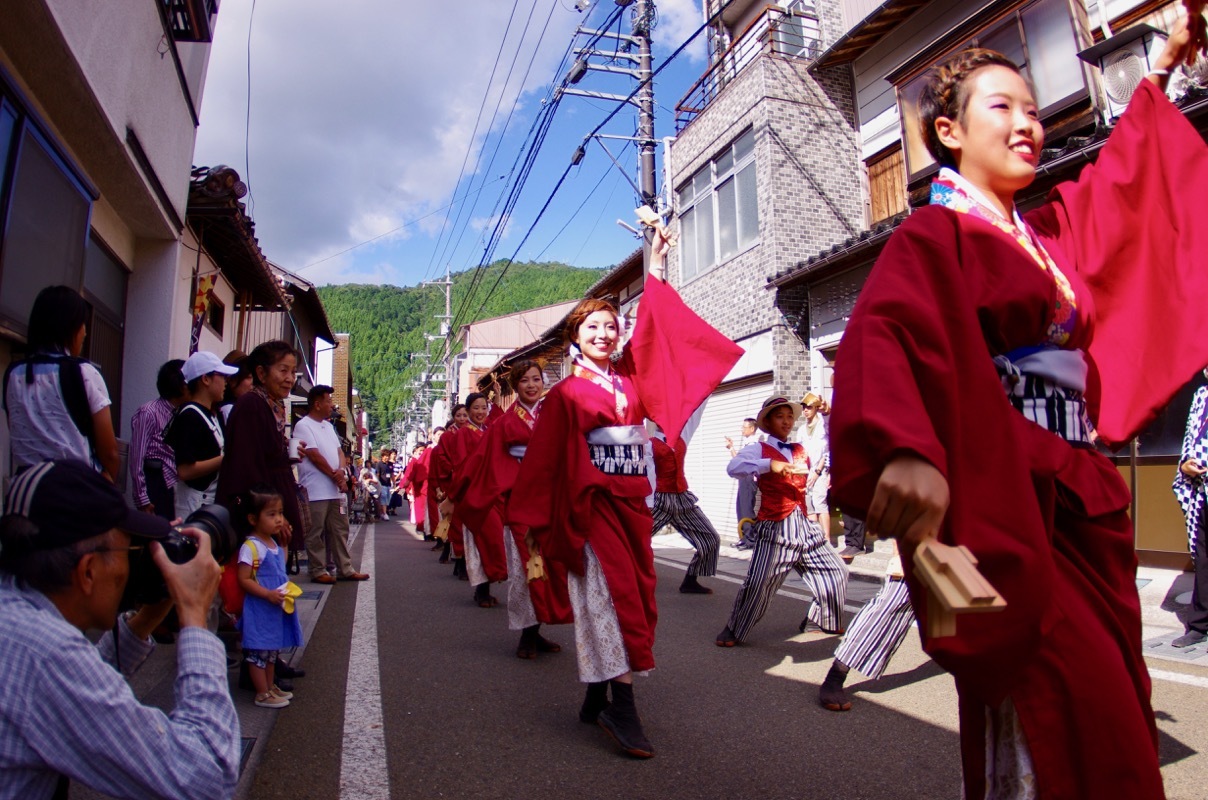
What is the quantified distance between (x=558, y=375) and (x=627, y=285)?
853 centimetres

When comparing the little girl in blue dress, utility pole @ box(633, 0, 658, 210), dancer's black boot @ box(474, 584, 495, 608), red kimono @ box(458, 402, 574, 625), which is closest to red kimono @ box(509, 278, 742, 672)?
the little girl in blue dress

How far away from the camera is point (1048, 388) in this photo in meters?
1.81

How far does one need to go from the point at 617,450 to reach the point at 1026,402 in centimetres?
223

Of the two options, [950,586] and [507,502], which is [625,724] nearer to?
[507,502]

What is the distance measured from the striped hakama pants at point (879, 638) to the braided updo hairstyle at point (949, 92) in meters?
2.20

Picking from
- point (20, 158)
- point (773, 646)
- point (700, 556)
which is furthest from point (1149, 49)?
point (20, 158)

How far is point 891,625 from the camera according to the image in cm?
375

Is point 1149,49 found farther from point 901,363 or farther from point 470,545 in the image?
point 901,363

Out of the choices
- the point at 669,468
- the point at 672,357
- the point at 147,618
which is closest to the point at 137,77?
the point at 672,357

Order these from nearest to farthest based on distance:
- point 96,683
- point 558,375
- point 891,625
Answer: point 96,683, point 891,625, point 558,375

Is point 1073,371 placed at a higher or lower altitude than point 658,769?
higher

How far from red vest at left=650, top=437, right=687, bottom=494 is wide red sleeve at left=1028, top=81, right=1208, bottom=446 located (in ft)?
14.3

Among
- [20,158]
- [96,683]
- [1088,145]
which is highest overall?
[1088,145]

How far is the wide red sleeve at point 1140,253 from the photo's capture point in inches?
76.8
